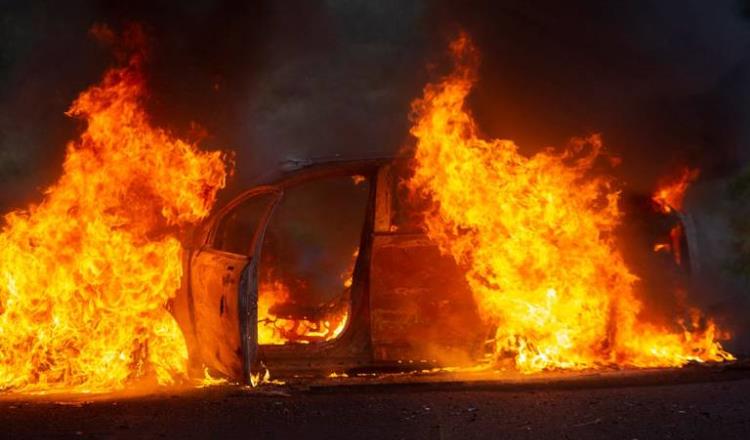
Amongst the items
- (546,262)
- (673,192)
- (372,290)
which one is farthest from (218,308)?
(673,192)

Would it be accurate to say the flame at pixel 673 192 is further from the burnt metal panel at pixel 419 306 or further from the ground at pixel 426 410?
the burnt metal panel at pixel 419 306

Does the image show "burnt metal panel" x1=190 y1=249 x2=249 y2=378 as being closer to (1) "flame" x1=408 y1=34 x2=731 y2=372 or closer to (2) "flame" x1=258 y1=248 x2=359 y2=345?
(2) "flame" x1=258 y1=248 x2=359 y2=345

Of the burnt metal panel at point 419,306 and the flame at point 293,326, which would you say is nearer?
the burnt metal panel at point 419,306

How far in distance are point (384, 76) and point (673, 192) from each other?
4.92 meters

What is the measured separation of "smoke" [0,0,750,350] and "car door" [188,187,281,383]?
Answer: 1584mm

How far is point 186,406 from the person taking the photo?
4.42 metres

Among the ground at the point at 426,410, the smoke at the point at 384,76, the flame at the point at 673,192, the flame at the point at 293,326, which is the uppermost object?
the smoke at the point at 384,76

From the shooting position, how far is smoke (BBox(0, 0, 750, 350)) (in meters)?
7.05

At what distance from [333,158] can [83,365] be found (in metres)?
2.58

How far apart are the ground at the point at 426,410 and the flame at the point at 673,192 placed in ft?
4.38

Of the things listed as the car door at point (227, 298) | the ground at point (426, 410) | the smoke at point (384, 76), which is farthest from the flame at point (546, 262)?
the car door at point (227, 298)

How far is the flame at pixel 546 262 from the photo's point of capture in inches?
204

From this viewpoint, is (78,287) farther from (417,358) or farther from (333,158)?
(417,358)

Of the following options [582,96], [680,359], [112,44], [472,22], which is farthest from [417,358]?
[112,44]
